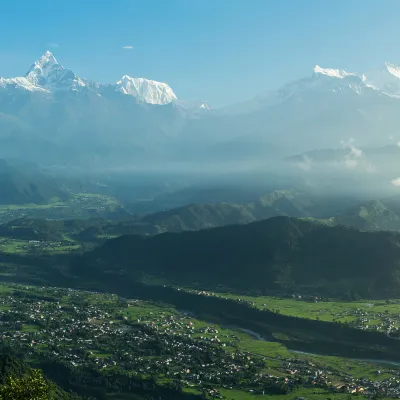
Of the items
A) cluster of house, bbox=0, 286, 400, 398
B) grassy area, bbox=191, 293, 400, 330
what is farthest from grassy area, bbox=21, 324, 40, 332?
grassy area, bbox=191, 293, 400, 330

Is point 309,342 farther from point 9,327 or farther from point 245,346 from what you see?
point 9,327

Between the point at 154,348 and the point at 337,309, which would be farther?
the point at 337,309

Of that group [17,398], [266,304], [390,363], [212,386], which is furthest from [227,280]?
[17,398]

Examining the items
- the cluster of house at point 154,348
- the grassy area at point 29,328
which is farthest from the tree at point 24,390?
the grassy area at point 29,328

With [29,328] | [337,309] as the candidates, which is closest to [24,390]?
[29,328]

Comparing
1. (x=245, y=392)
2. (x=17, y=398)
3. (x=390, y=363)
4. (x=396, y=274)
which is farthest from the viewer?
(x=396, y=274)

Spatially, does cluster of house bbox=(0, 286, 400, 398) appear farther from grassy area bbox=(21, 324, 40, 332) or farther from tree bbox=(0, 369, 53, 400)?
tree bbox=(0, 369, 53, 400)

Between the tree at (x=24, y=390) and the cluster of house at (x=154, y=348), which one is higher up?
the tree at (x=24, y=390)

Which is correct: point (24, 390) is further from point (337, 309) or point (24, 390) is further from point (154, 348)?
point (337, 309)

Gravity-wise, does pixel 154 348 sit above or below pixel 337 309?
below

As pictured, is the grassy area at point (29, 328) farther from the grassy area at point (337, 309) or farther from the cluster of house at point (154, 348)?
the grassy area at point (337, 309)

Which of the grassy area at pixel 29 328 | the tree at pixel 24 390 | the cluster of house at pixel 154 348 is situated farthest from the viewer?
the grassy area at pixel 29 328
